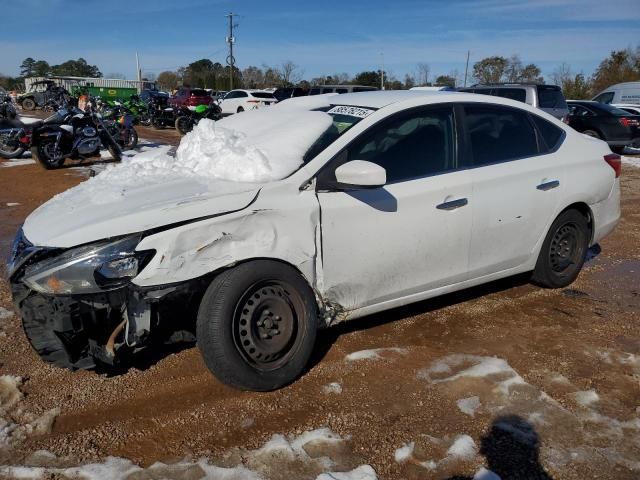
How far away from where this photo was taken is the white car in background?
89.7ft

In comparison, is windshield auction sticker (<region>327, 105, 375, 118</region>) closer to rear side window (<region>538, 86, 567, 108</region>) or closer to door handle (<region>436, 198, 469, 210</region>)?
door handle (<region>436, 198, 469, 210</region>)

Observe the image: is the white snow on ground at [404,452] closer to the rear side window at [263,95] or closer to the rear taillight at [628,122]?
the rear taillight at [628,122]

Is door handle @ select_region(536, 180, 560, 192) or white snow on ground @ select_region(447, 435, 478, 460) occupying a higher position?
door handle @ select_region(536, 180, 560, 192)

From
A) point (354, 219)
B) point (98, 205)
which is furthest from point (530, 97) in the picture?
point (98, 205)

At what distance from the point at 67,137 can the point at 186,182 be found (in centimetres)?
948

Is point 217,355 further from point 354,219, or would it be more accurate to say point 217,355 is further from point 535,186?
point 535,186

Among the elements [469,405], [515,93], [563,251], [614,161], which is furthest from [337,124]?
[515,93]

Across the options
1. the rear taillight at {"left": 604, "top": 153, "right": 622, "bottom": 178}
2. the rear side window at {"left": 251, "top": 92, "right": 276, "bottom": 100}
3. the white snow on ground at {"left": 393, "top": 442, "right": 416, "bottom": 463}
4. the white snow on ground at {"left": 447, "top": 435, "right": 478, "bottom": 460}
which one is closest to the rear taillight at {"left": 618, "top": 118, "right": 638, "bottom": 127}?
the rear taillight at {"left": 604, "top": 153, "right": 622, "bottom": 178}

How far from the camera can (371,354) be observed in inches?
148

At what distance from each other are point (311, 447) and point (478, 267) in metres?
1.97

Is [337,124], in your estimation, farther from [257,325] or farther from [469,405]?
[469,405]

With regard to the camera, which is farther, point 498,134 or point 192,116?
point 192,116

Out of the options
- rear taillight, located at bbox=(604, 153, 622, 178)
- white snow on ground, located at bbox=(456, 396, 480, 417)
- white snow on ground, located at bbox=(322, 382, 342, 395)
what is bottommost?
white snow on ground, located at bbox=(456, 396, 480, 417)

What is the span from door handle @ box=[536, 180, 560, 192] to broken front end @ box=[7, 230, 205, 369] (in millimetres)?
2742
